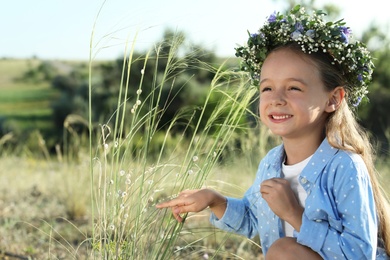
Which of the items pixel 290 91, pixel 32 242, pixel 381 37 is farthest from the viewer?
pixel 381 37

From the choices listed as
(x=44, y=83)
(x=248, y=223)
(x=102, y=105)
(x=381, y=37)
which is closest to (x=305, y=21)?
(x=248, y=223)

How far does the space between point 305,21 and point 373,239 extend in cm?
93

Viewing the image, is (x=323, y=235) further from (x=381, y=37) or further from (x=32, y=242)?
(x=381, y=37)

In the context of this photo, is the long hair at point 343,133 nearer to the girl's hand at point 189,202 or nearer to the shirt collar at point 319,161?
the shirt collar at point 319,161

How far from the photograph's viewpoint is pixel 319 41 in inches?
106

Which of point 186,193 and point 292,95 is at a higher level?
point 292,95

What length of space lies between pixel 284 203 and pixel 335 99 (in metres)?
0.50

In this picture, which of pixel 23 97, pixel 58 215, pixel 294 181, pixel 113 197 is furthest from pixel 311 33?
pixel 23 97

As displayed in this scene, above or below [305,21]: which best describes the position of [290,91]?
below

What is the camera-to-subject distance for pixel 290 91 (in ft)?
8.62

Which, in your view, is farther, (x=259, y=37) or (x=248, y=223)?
(x=248, y=223)

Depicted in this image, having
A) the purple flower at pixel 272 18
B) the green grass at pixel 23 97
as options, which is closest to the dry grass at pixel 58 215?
the purple flower at pixel 272 18

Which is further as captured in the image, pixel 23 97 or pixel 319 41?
pixel 23 97

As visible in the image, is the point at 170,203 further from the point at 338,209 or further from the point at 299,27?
the point at 299,27
